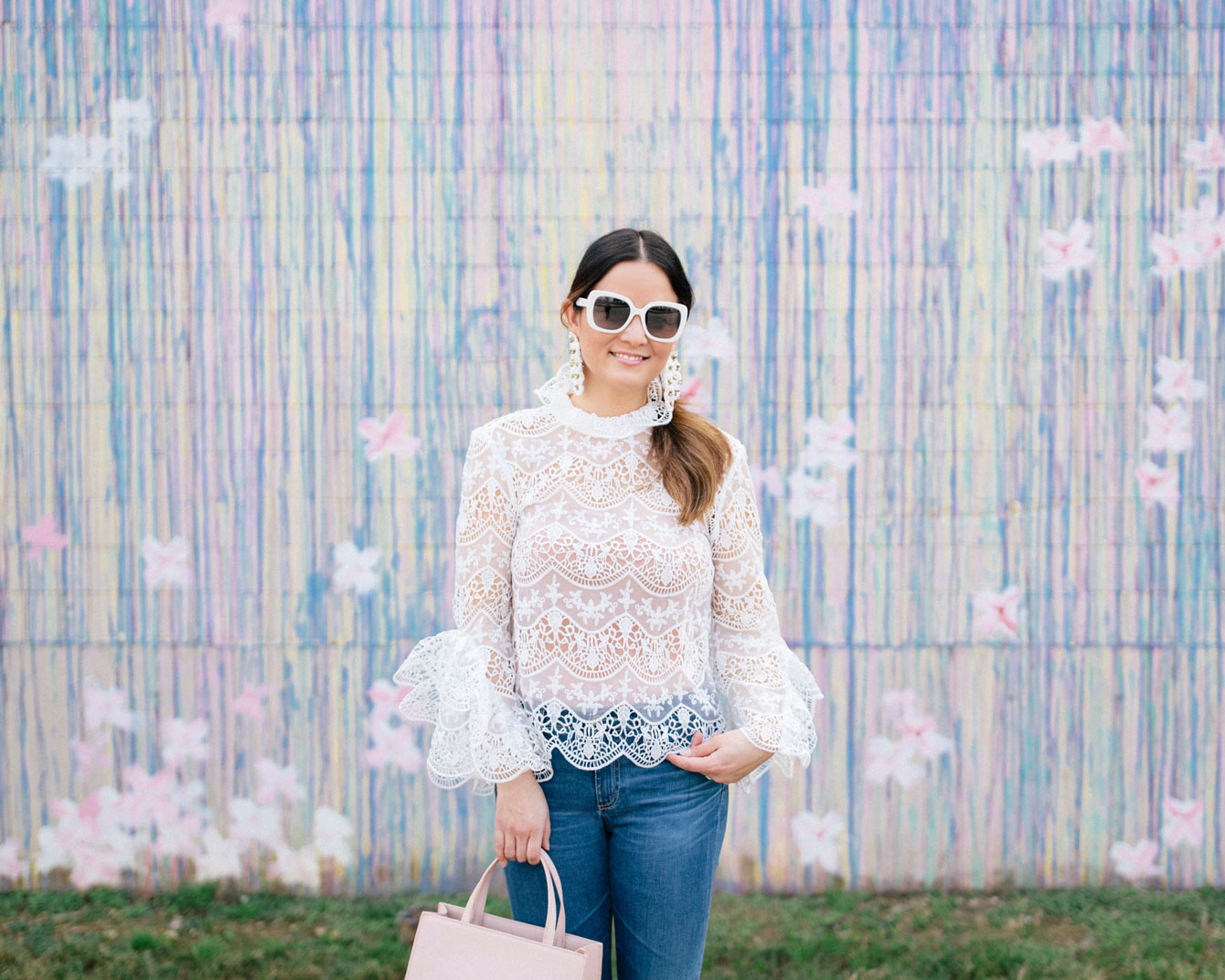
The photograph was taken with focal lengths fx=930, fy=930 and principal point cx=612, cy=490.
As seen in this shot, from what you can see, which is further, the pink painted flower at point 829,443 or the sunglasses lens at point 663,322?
the pink painted flower at point 829,443

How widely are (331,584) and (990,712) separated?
7.26ft

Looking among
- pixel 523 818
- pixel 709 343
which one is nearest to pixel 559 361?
pixel 709 343

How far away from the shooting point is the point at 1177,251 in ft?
9.92

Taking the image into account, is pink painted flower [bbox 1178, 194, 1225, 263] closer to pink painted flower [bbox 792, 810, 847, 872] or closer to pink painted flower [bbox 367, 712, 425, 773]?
pink painted flower [bbox 792, 810, 847, 872]

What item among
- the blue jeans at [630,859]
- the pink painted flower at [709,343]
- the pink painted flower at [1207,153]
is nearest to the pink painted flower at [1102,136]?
the pink painted flower at [1207,153]

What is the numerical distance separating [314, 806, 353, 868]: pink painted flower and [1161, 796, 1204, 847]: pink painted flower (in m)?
2.70

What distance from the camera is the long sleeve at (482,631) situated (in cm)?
155

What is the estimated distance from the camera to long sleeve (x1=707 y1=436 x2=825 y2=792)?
5.41 feet

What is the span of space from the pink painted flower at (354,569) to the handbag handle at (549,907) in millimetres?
1641

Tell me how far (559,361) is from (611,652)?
160cm

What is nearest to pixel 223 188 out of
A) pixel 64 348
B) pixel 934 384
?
pixel 64 348

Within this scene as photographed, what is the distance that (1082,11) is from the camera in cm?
297

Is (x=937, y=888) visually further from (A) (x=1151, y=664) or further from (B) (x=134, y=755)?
(B) (x=134, y=755)

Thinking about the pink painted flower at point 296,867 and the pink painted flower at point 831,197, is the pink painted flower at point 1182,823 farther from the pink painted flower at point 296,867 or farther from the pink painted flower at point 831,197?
the pink painted flower at point 296,867
